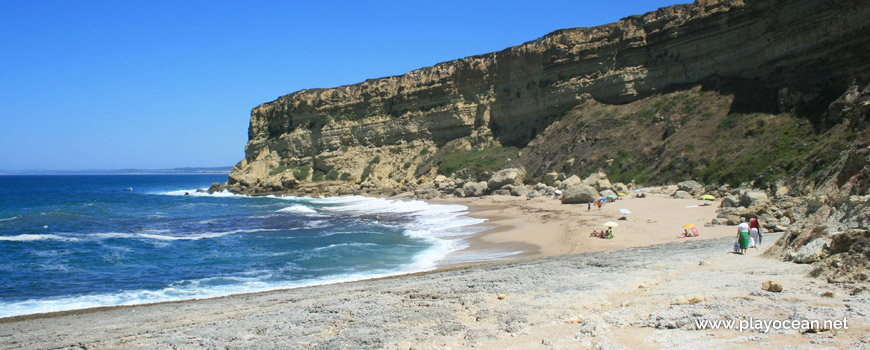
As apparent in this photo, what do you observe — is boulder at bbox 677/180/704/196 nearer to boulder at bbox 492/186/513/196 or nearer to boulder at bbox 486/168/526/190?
boulder at bbox 492/186/513/196

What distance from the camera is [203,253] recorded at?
1903cm

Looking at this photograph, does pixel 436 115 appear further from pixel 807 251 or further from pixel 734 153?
pixel 807 251

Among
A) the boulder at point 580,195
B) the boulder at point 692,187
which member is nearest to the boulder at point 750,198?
the boulder at point 692,187

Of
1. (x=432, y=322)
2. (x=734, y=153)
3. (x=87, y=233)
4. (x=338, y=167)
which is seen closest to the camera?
(x=432, y=322)

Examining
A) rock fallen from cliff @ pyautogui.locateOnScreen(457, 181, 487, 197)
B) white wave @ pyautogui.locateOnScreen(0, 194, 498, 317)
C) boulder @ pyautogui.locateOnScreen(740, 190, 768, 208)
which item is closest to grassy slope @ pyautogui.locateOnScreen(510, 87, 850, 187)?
boulder @ pyautogui.locateOnScreen(740, 190, 768, 208)

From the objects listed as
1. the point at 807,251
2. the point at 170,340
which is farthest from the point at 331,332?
the point at 807,251

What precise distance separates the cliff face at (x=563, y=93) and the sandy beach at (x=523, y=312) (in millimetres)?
21507

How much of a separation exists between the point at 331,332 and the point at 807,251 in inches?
291

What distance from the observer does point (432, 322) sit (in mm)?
7215

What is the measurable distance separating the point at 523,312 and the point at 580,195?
65.0 ft

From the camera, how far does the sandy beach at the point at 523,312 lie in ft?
18.6

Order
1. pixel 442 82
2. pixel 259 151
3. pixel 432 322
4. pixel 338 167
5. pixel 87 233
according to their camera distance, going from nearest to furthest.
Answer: pixel 432 322, pixel 87 233, pixel 442 82, pixel 338 167, pixel 259 151

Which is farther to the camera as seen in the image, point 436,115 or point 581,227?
point 436,115

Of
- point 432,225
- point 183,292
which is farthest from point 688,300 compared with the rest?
point 432,225
